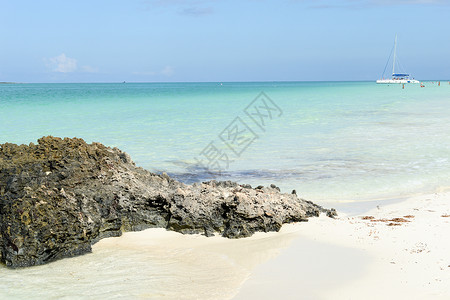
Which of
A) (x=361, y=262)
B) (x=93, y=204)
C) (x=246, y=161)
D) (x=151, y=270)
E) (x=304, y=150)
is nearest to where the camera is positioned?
(x=151, y=270)

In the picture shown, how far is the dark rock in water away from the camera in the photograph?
439 centimetres

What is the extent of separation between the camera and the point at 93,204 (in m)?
4.89

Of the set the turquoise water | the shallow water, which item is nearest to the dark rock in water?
the shallow water

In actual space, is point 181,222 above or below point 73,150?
below

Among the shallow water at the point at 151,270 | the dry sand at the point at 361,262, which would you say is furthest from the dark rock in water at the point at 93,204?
the dry sand at the point at 361,262

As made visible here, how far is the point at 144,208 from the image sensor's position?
5.32 m

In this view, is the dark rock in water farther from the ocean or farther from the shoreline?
the ocean

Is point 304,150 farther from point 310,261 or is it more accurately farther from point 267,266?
point 267,266

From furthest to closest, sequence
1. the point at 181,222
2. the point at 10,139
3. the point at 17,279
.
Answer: the point at 10,139, the point at 181,222, the point at 17,279

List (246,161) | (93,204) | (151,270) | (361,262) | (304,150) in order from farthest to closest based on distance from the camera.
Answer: (304,150)
(246,161)
(93,204)
(361,262)
(151,270)

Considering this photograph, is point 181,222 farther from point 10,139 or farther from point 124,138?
point 10,139

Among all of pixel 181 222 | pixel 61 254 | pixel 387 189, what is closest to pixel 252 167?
pixel 387 189

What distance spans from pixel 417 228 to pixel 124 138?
38.3ft

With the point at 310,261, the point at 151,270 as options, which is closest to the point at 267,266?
the point at 310,261
